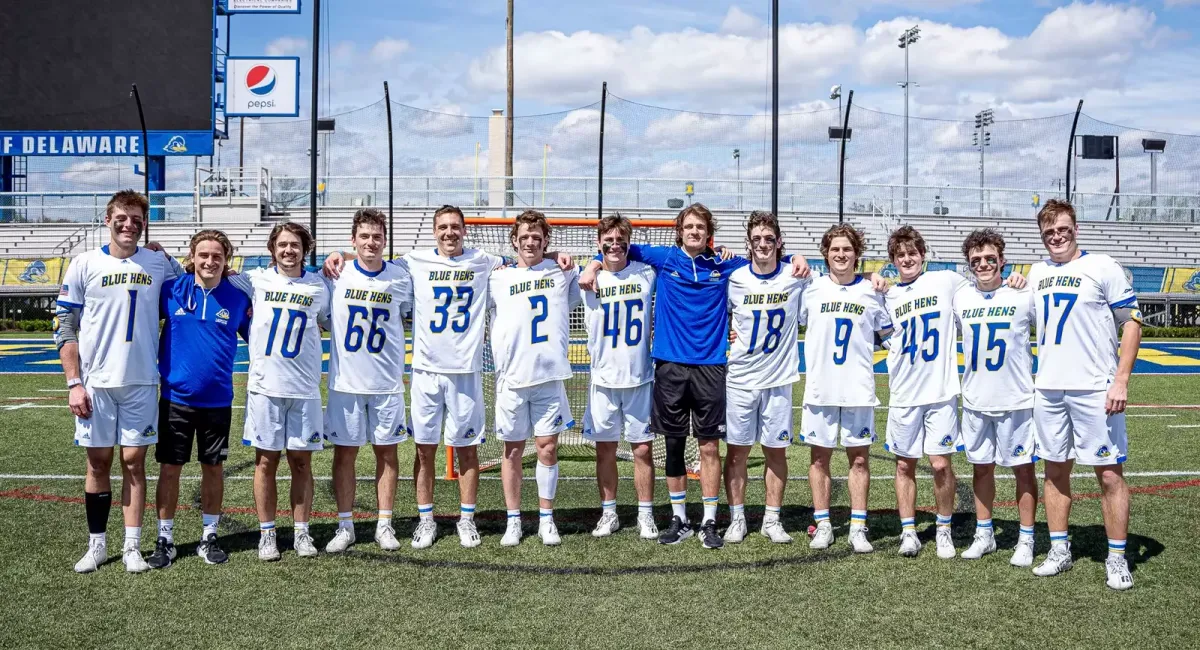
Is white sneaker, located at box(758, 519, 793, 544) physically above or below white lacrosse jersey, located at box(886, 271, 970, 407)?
below

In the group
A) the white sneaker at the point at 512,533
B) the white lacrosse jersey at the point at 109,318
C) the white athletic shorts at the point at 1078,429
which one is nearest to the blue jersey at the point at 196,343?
the white lacrosse jersey at the point at 109,318

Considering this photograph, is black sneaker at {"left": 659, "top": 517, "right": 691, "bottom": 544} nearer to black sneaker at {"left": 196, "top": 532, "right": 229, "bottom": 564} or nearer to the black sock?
black sneaker at {"left": 196, "top": 532, "right": 229, "bottom": 564}

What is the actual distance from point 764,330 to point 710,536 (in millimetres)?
1190

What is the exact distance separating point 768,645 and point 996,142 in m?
25.1

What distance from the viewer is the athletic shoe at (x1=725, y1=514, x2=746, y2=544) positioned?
540 cm

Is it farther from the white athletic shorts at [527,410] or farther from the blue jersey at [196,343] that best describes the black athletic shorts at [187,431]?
the white athletic shorts at [527,410]

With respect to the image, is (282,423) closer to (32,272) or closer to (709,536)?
(709,536)

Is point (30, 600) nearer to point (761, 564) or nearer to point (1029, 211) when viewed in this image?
point (761, 564)

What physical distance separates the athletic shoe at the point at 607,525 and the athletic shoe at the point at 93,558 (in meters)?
2.61

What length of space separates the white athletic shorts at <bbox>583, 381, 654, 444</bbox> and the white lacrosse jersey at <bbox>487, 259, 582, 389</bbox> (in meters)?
0.26

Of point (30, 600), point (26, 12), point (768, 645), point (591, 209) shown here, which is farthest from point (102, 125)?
point (768, 645)

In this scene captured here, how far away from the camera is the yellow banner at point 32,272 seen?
73.4ft

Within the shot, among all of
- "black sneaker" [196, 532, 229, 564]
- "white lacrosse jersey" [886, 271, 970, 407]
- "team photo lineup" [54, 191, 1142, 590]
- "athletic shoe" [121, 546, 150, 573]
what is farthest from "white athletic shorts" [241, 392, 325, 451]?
"white lacrosse jersey" [886, 271, 970, 407]

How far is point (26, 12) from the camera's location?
869 inches
